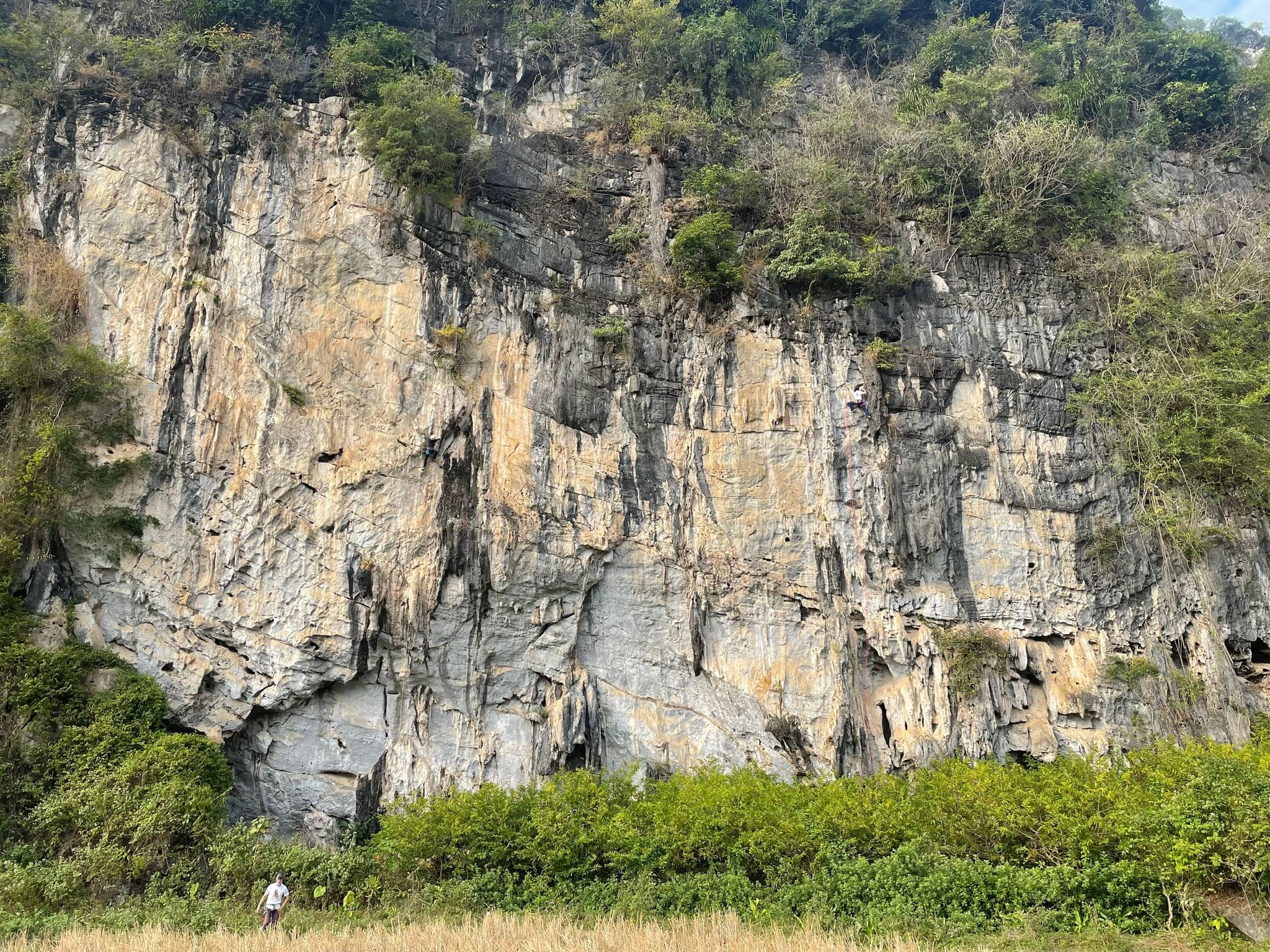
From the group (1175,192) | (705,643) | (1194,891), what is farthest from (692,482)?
(1175,192)

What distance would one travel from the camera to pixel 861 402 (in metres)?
17.7

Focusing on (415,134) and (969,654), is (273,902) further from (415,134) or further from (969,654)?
(415,134)

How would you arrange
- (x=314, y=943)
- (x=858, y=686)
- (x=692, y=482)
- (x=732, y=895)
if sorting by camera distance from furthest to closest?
(x=692, y=482)
(x=858, y=686)
(x=732, y=895)
(x=314, y=943)

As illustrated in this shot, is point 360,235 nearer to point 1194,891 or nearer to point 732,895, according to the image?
point 732,895

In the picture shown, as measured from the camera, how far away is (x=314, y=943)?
8.61 meters

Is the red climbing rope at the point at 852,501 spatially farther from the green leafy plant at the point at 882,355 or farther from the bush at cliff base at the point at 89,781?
the bush at cliff base at the point at 89,781

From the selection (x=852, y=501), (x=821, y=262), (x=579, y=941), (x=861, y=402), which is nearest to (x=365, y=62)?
(x=821, y=262)

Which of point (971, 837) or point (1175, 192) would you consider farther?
point (1175, 192)

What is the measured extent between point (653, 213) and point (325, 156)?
7.42 meters

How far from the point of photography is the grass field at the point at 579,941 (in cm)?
824

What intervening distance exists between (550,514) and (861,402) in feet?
23.2

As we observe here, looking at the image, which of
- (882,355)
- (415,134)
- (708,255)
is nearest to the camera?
(415,134)

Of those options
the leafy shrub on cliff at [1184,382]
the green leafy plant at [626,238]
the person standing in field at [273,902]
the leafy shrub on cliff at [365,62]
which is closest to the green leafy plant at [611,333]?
Result: the green leafy plant at [626,238]

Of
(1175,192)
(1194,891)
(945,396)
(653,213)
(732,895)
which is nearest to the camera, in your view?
(1194,891)
